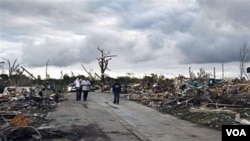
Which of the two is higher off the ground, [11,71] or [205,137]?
[11,71]

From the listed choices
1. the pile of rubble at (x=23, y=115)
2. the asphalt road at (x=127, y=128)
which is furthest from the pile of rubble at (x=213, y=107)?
the pile of rubble at (x=23, y=115)

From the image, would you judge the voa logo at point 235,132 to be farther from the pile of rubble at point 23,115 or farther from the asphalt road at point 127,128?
the asphalt road at point 127,128

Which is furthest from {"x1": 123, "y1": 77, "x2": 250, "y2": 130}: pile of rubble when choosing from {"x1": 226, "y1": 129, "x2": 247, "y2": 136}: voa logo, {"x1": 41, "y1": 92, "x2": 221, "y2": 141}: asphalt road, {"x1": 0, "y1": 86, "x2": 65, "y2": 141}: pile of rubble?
{"x1": 226, "y1": 129, "x2": 247, "y2": 136}: voa logo

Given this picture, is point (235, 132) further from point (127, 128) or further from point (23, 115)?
point (23, 115)

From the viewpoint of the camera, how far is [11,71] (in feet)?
180

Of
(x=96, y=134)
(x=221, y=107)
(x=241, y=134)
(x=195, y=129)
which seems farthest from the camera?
(x=221, y=107)

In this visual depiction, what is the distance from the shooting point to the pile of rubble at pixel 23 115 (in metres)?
15.0

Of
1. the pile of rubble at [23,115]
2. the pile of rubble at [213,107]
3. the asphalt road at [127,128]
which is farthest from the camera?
the pile of rubble at [213,107]

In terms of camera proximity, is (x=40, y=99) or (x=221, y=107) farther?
(x=40, y=99)

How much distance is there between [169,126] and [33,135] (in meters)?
6.31

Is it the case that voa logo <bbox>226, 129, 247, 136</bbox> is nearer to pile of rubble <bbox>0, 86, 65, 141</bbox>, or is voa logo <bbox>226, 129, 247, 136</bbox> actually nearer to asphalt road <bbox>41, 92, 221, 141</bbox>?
pile of rubble <bbox>0, 86, 65, 141</bbox>

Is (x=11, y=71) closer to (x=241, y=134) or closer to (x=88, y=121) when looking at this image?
(x=88, y=121)

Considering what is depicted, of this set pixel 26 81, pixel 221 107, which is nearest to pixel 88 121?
pixel 221 107

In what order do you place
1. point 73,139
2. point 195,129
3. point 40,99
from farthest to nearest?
point 40,99
point 195,129
point 73,139
